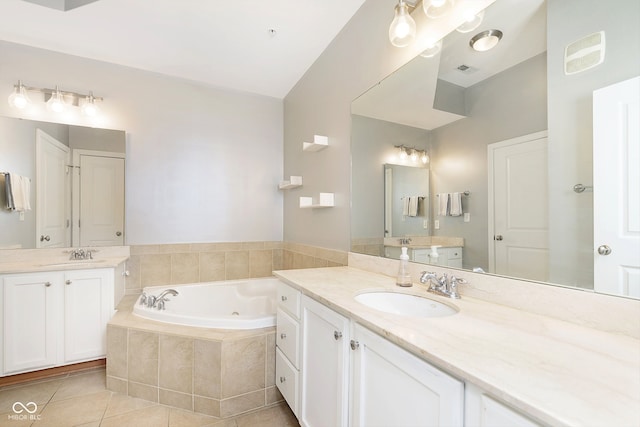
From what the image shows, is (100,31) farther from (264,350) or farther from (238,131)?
(264,350)

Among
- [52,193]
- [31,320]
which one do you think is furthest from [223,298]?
[52,193]

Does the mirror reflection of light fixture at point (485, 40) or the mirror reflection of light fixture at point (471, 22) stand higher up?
the mirror reflection of light fixture at point (471, 22)

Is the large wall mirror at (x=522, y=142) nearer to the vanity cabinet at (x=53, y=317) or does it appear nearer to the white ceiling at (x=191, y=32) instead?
the white ceiling at (x=191, y=32)

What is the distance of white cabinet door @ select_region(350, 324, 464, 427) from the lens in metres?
0.67

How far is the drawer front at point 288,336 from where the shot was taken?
60.1 inches

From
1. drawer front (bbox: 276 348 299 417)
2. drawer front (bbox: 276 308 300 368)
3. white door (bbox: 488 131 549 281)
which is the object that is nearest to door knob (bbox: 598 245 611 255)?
white door (bbox: 488 131 549 281)

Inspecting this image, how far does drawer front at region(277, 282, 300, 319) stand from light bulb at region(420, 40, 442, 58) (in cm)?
142

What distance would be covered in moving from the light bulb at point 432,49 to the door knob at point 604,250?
1.09 meters

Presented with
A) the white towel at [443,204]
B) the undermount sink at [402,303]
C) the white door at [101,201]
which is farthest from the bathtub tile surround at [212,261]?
the white towel at [443,204]

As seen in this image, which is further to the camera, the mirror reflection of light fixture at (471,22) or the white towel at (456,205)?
the white towel at (456,205)

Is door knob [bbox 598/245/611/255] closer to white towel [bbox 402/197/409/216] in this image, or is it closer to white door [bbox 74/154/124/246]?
white towel [bbox 402/197/409/216]

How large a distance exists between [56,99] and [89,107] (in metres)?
0.23

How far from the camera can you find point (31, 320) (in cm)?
203

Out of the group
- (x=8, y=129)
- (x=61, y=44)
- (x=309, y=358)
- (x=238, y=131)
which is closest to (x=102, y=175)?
(x=8, y=129)
